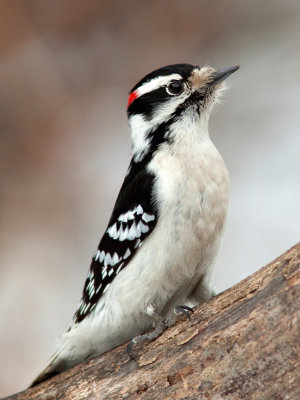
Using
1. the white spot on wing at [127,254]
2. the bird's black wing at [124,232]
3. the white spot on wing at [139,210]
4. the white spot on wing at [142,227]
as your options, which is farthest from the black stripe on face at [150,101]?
the white spot on wing at [127,254]

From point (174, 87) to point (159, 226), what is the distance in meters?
0.82

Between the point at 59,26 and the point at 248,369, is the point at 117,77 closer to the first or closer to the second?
the point at 59,26

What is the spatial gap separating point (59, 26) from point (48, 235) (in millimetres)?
1778

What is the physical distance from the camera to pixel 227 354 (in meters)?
2.66

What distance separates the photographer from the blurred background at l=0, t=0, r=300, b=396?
5273mm

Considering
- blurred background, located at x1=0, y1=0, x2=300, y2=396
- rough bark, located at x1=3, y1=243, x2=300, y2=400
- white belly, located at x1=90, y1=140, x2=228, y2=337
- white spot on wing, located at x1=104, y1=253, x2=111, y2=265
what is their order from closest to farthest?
rough bark, located at x1=3, y1=243, x2=300, y2=400
white belly, located at x1=90, y1=140, x2=228, y2=337
white spot on wing, located at x1=104, y1=253, x2=111, y2=265
blurred background, located at x1=0, y1=0, x2=300, y2=396

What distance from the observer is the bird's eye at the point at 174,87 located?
3.50m

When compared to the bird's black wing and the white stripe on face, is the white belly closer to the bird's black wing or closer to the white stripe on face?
the bird's black wing

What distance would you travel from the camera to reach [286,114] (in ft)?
18.0

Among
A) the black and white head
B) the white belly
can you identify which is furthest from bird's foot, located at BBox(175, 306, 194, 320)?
the black and white head

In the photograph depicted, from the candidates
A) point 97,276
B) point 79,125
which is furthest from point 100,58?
point 97,276

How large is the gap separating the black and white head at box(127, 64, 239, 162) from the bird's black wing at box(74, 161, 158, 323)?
0.20m

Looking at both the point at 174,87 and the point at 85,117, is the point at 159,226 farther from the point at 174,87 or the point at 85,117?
the point at 85,117

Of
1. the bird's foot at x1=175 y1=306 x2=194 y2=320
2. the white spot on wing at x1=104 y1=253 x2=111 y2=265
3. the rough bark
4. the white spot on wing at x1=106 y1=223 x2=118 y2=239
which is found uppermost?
the white spot on wing at x1=106 y1=223 x2=118 y2=239
